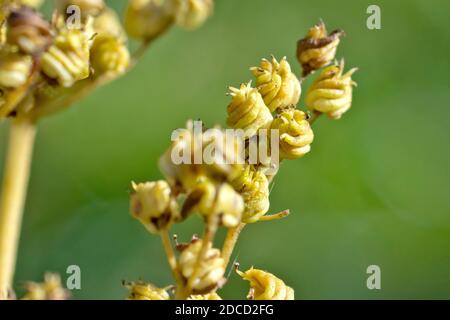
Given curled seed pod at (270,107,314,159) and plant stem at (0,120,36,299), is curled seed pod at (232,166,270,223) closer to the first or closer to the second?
curled seed pod at (270,107,314,159)

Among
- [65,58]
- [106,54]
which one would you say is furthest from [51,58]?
[106,54]

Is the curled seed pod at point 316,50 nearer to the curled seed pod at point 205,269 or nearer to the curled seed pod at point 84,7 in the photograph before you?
the curled seed pod at point 84,7

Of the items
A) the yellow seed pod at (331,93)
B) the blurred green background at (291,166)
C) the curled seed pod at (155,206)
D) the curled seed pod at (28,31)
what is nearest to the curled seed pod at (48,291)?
the curled seed pod at (155,206)

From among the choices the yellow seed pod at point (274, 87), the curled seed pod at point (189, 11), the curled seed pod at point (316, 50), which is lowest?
the yellow seed pod at point (274, 87)

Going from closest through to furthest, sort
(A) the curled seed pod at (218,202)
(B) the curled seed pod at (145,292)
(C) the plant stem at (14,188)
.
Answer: (A) the curled seed pod at (218,202) < (B) the curled seed pod at (145,292) < (C) the plant stem at (14,188)

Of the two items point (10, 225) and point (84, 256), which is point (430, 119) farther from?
point (10, 225)

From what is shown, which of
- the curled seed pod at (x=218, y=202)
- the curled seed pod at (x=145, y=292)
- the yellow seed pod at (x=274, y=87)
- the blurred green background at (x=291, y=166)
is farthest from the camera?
the blurred green background at (x=291, y=166)
